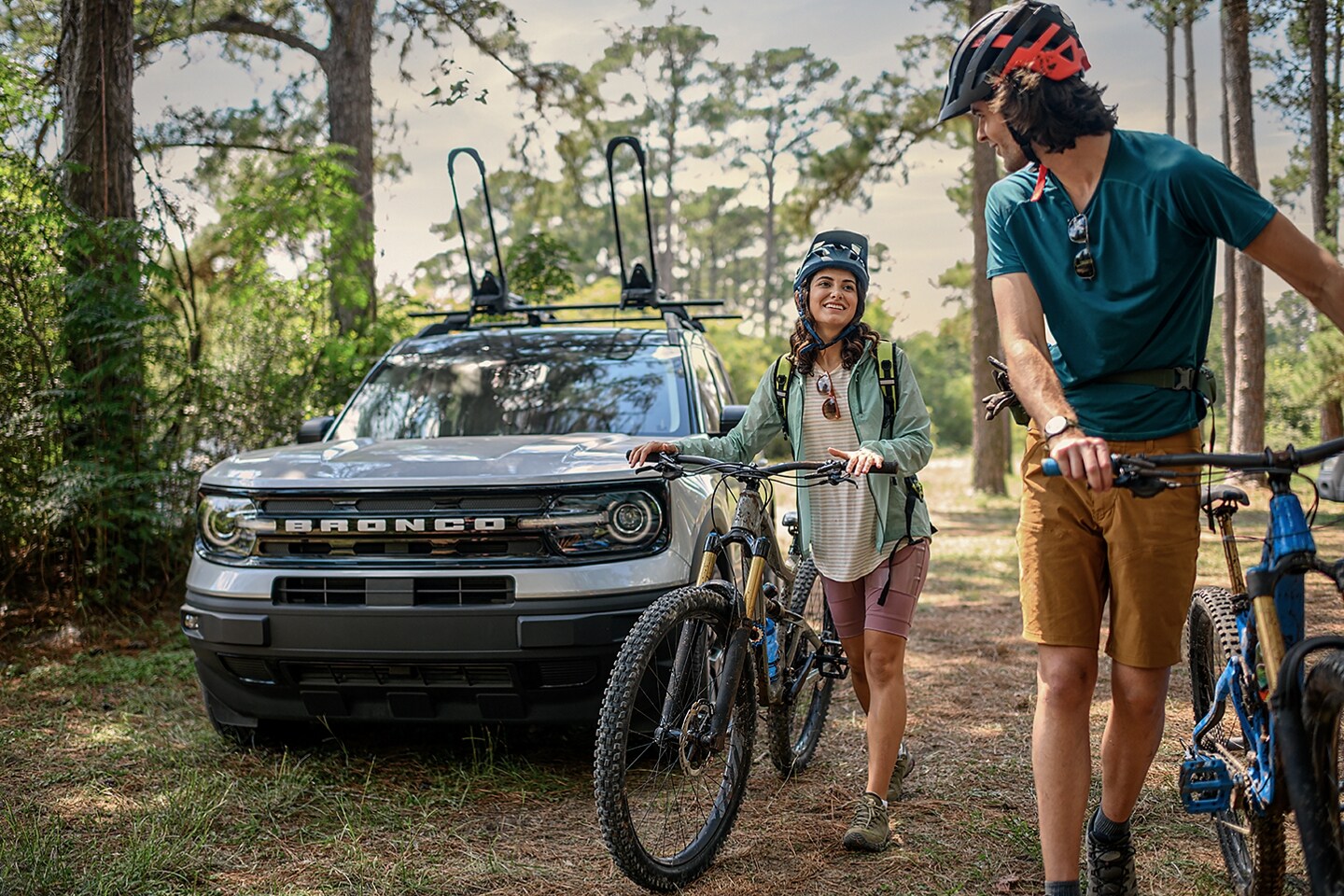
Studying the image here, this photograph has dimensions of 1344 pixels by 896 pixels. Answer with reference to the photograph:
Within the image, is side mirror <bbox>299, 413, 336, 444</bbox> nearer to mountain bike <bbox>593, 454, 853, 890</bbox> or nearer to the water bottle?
mountain bike <bbox>593, 454, 853, 890</bbox>

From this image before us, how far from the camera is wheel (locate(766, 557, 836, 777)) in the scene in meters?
4.20

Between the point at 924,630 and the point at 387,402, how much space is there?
4160 mm

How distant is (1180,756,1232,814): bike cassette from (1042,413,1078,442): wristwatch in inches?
44.5

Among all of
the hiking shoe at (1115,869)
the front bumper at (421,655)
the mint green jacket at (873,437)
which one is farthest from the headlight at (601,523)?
the hiking shoe at (1115,869)

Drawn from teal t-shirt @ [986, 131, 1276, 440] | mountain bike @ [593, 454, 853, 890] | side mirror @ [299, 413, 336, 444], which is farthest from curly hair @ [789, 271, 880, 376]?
side mirror @ [299, 413, 336, 444]

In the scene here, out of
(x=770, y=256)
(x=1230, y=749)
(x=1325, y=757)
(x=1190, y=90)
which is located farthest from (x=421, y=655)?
(x=770, y=256)

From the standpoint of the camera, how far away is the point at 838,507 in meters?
3.86

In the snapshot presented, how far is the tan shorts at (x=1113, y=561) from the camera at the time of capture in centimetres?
278

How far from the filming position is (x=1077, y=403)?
113 inches

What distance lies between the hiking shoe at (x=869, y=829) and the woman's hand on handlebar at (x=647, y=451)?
1348 millimetres

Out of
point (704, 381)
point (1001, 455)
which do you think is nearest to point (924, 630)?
point (704, 381)

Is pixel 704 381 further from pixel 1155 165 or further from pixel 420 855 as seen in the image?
pixel 1155 165

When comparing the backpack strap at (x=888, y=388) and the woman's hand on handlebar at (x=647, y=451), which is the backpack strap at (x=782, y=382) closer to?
the backpack strap at (x=888, y=388)

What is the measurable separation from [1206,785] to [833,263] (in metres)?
1.95
